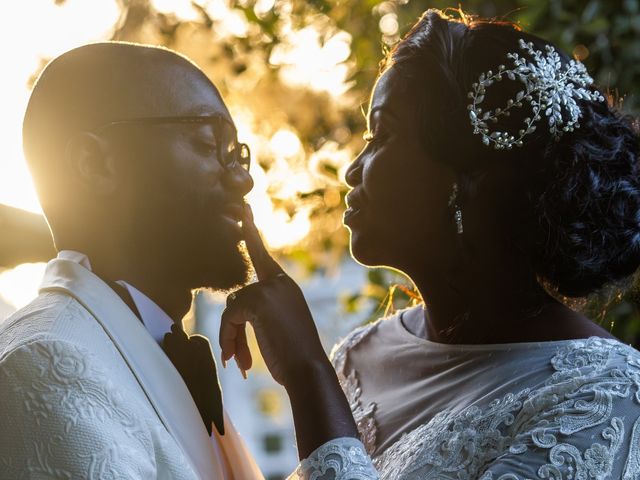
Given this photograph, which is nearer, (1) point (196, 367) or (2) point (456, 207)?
(1) point (196, 367)

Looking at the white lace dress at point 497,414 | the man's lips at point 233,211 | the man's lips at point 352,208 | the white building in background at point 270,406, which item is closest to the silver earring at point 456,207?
the man's lips at point 352,208

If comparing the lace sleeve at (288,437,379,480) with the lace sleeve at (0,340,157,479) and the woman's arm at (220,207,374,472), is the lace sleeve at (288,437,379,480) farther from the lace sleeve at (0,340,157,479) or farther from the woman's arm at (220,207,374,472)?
the lace sleeve at (0,340,157,479)

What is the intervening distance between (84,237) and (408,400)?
48.1 inches

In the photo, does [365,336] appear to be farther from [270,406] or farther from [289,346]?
[270,406]

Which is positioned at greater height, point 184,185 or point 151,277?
point 184,185

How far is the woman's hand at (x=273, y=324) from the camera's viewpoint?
3020mm

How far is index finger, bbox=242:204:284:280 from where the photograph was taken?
3199 millimetres

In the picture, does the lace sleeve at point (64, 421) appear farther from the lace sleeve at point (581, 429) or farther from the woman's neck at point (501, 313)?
the woman's neck at point (501, 313)

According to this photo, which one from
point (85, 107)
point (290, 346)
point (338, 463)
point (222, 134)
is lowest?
point (338, 463)

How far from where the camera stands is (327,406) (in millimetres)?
2945

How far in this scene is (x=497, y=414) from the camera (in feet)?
10.2

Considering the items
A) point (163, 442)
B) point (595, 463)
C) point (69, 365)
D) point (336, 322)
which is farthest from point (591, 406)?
point (336, 322)

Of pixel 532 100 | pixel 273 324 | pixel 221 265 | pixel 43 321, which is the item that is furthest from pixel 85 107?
pixel 532 100

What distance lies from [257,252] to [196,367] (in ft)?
1.35
